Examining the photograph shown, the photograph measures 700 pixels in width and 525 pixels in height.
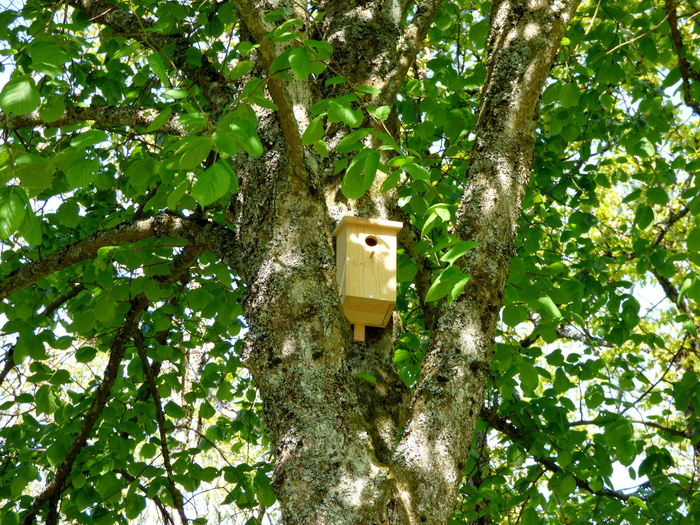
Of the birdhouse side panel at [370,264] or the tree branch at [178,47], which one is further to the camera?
the tree branch at [178,47]

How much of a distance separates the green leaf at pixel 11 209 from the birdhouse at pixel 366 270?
1.09 meters

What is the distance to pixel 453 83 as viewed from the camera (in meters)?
3.83

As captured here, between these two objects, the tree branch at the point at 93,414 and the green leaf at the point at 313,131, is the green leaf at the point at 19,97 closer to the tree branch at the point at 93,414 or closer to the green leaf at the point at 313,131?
the green leaf at the point at 313,131

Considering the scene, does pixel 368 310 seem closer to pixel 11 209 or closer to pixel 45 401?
pixel 11 209

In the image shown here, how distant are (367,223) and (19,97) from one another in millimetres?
1236

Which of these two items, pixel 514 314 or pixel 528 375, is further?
pixel 528 375

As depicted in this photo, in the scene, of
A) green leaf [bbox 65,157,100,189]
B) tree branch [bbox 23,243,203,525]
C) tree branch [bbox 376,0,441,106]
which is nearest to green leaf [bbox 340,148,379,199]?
green leaf [bbox 65,157,100,189]

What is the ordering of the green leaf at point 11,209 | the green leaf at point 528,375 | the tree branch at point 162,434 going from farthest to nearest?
the tree branch at point 162,434 < the green leaf at point 528,375 < the green leaf at point 11,209

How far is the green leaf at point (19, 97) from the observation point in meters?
1.71

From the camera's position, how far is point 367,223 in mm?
2559

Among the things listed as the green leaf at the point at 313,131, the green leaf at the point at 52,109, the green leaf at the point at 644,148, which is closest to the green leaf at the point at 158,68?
the green leaf at the point at 313,131

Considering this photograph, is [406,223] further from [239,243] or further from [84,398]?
[84,398]

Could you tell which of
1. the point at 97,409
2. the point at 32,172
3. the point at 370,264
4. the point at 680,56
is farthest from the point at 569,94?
the point at 97,409

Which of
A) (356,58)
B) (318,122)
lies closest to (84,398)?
(356,58)
